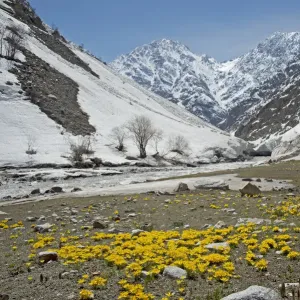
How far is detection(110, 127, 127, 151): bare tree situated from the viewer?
9156cm

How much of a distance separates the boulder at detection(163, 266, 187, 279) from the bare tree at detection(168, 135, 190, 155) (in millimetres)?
90776

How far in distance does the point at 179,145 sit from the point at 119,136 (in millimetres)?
18529

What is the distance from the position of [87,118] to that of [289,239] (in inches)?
3805

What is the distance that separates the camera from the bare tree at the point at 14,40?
382 feet

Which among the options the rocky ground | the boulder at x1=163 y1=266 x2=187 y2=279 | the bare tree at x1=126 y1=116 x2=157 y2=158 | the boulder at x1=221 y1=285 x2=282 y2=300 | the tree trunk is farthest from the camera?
the bare tree at x1=126 y1=116 x2=157 y2=158

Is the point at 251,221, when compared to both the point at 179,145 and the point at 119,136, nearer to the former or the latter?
the point at 119,136

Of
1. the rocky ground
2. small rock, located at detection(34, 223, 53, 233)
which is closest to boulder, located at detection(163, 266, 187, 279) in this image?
the rocky ground

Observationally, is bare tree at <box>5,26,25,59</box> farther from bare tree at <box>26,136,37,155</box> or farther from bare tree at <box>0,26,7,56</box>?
bare tree at <box>26,136,37,155</box>

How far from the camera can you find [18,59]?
116 meters

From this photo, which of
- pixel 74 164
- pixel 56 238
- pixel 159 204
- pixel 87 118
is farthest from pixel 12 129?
pixel 56 238

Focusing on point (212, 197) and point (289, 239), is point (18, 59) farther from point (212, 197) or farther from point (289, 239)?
point (289, 239)

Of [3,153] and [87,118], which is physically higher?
[87,118]

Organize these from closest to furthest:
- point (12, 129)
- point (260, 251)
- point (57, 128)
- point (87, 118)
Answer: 1. point (260, 251)
2. point (12, 129)
3. point (57, 128)
4. point (87, 118)

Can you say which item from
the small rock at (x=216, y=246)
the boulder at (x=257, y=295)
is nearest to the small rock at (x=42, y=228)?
the small rock at (x=216, y=246)
